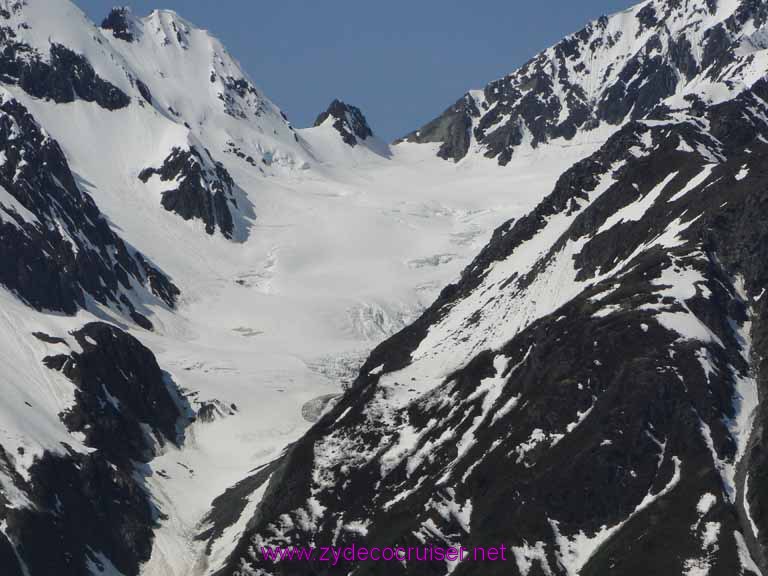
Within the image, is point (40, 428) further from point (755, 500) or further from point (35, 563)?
point (755, 500)

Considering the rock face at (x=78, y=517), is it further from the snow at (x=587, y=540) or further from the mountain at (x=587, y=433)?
the snow at (x=587, y=540)

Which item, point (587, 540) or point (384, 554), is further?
point (384, 554)

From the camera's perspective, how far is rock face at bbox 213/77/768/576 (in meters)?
140

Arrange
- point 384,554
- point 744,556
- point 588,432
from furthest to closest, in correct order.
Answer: point 588,432, point 384,554, point 744,556

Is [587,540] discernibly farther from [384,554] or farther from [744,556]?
[384,554]

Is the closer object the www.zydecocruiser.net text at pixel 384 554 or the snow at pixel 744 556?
the snow at pixel 744 556

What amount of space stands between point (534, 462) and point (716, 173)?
60.2 meters

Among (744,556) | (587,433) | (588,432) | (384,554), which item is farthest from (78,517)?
(744,556)

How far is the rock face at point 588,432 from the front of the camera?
13950 cm

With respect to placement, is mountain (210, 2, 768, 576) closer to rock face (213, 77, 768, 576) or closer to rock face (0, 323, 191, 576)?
rock face (213, 77, 768, 576)

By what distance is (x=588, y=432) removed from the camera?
152000mm

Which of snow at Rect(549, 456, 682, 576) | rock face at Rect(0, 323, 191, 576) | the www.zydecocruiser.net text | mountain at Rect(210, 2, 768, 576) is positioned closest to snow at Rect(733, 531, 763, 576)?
mountain at Rect(210, 2, 768, 576)

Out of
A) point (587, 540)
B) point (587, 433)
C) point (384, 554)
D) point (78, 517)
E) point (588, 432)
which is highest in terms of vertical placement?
point (588, 432)

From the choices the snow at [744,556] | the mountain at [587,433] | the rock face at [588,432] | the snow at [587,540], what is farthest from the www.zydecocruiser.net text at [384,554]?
the snow at [744,556]
